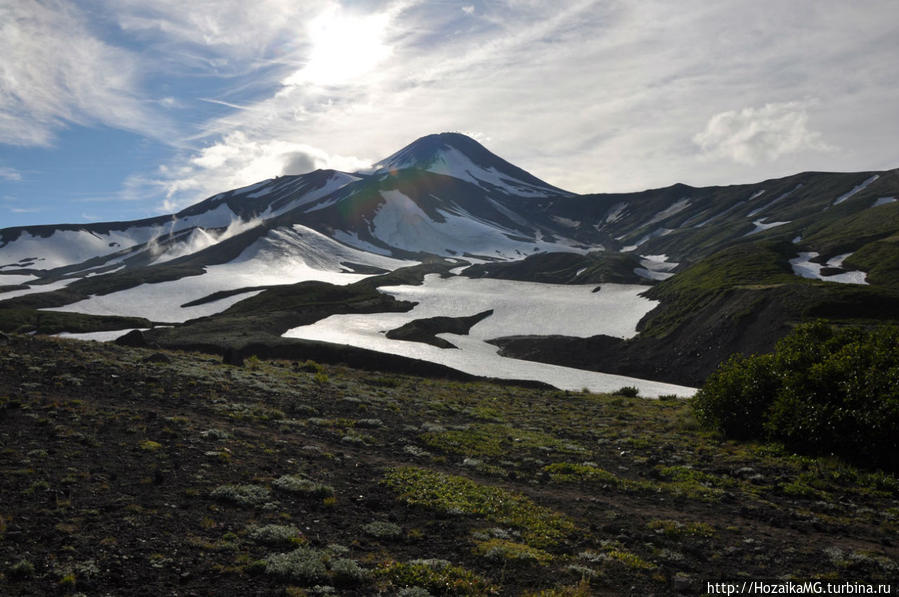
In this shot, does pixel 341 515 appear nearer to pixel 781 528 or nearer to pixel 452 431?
pixel 452 431

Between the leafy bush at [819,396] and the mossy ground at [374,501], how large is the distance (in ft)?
3.26

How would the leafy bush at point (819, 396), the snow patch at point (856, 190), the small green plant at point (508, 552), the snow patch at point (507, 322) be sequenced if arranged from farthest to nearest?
the snow patch at point (856, 190) < the snow patch at point (507, 322) < the leafy bush at point (819, 396) < the small green plant at point (508, 552)

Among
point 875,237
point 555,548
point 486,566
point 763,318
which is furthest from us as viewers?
point 875,237

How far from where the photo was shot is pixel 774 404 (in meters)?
20.5

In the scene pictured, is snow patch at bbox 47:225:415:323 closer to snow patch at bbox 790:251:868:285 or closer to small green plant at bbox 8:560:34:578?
small green plant at bbox 8:560:34:578

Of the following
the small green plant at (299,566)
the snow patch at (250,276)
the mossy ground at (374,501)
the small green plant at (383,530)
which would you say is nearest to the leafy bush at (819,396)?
the mossy ground at (374,501)

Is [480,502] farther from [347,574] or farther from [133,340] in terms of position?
[133,340]

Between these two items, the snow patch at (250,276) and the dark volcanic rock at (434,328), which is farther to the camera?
the snow patch at (250,276)

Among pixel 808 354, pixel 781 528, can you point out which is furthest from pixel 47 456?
pixel 808 354

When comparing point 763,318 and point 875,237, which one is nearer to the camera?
point 763,318

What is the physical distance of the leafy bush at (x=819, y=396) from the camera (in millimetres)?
16953

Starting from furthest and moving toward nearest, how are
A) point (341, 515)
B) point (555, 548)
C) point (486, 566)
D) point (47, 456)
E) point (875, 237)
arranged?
point (875, 237) < point (47, 456) < point (341, 515) < point (555, 548) < point (486, 566)

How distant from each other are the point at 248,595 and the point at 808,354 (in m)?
22.1

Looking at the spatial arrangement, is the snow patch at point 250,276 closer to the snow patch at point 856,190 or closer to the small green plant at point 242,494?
the small green plant at point 242,494
